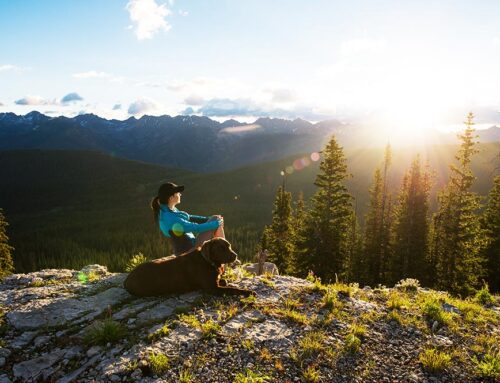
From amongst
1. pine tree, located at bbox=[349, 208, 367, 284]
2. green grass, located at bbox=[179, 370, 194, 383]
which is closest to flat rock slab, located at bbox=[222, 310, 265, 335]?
green grass, located at bbox=[179, 370, 194, 383]

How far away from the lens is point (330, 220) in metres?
29.6

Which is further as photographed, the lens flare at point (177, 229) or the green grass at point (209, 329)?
the lens flare at point (177, 229)

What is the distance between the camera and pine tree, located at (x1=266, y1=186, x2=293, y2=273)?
121ft

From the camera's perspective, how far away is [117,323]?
6543 mm

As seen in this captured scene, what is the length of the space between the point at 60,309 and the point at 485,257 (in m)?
33.4

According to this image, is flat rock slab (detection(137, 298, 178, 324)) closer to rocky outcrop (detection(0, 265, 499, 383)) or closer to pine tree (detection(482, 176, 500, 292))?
rocky outcrop (detection(0, 265, 499, 383))

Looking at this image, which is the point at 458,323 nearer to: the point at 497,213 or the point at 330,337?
the point at 330,337

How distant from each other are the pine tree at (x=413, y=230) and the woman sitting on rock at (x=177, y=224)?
2970 centimetres

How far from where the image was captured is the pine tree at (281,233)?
1451 inches

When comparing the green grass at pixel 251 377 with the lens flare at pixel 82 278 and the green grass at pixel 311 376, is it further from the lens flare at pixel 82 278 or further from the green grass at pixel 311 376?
the lens flare at pixel 82 278

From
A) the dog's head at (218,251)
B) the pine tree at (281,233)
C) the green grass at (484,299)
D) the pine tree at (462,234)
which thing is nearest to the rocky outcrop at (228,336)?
the dog's head at (218,251)

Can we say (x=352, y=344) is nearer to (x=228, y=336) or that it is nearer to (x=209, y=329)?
(x=228, y=336)

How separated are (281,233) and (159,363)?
32.5 metres

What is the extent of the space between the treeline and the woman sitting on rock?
20778 millimetres
